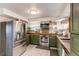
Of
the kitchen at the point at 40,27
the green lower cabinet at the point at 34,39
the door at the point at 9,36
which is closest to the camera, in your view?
the kitchen at the point at 40,27

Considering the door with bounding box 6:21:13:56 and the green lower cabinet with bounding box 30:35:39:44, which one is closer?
the green lower cabinet with bounding box 30:35:39:44

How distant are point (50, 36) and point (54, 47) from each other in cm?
24

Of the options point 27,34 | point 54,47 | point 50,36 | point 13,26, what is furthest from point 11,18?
point 54,47

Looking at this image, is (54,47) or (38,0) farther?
(54,47)

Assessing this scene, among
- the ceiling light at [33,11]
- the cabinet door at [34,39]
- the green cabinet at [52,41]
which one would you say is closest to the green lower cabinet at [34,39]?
the cabinet door at [34,39]

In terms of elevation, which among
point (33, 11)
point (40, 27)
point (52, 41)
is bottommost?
point (52, 41)

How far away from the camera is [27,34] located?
2.23m

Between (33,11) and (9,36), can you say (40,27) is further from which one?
(9,36)

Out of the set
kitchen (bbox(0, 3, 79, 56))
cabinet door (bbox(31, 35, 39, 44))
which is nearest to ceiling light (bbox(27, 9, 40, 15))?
kitchen (bbox(0, 3, 79, 56))

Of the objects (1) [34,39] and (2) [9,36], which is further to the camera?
(2) [9,36]

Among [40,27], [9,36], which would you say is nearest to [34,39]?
[40,27]

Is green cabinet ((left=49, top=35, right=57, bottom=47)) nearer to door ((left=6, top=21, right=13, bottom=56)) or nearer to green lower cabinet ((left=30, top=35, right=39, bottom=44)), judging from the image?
green lower cabinet ((left=30, top=35, right=39, bottom=44))

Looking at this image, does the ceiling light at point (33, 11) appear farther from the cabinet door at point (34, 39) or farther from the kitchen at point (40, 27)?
the cabinet door at point (34, 39)

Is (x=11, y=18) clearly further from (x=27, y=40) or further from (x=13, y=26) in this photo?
(x=27, y=40)
